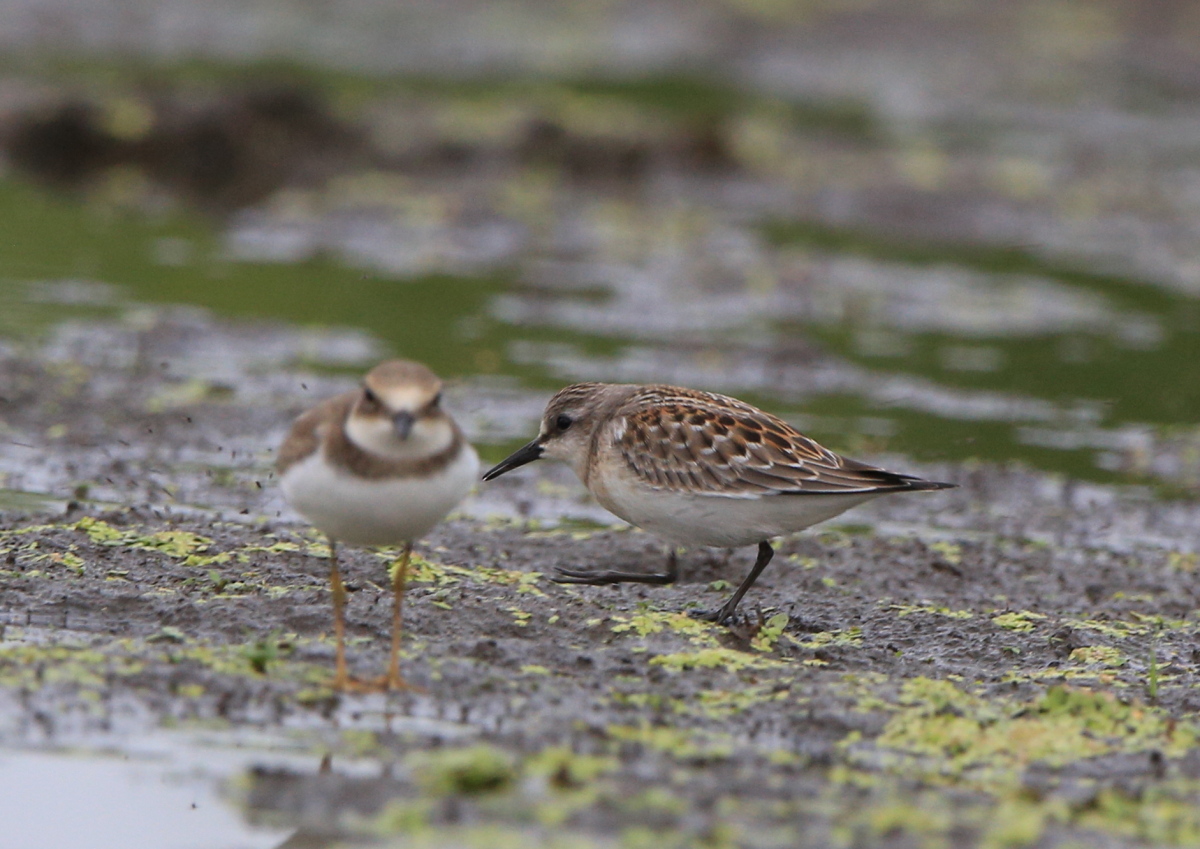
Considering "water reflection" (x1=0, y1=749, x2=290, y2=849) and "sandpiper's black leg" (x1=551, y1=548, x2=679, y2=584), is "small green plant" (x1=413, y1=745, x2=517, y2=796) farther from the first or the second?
"sandpiper's black leg" (x1=551, y1=548, x2=679, y2=584)

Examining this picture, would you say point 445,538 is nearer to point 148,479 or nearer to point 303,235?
point 148,479

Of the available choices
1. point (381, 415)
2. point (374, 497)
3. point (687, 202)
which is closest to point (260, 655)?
point (374, 497)

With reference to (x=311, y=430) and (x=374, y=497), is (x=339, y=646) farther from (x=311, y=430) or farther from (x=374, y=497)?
(x=311, y=430)

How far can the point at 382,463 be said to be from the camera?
5691 mm

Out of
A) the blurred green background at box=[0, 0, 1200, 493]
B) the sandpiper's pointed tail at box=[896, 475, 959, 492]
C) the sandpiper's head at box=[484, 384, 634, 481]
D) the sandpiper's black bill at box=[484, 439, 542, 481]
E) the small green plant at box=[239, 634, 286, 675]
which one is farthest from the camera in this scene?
the blurred green background at box=[0, 0, 1200, 493]

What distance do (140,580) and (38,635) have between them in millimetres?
808

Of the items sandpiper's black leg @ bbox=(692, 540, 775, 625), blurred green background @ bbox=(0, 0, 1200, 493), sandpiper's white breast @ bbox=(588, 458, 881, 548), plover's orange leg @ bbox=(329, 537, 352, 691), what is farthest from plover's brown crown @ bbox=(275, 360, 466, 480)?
blurred green background @ bbox=(0, 0, 1200, 493)

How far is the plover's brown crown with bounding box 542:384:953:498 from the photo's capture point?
7434mm

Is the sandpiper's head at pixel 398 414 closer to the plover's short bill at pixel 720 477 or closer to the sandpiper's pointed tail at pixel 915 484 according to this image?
the plover's short bill at pixel 720 477

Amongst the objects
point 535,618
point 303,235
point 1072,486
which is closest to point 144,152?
point 303,235

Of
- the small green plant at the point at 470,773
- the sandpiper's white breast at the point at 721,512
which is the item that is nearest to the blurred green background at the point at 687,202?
the sandpiper's white breast at the point at 721,512

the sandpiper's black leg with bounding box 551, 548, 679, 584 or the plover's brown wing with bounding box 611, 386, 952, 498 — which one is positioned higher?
the plover's brown wing with bounding box 611, 386, 952, 498

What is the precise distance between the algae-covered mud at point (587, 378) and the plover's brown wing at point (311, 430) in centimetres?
70

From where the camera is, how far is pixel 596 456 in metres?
7.99
